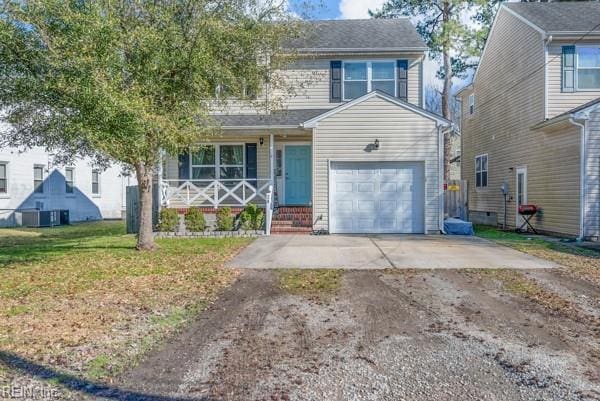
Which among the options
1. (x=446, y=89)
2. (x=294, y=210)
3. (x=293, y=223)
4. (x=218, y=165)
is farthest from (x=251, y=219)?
(x=446, y=89)

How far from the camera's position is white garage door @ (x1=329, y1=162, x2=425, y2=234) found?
1419cm

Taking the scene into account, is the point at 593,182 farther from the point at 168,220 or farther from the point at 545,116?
the point at 168,220

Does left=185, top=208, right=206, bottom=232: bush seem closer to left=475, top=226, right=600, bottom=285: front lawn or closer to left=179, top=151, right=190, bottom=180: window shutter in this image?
left=179, top=151, right=190, bottom=180: window shutter

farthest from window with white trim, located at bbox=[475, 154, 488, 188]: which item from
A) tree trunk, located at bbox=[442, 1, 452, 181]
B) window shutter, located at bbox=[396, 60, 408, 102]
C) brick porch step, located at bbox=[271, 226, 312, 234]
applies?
brick porch step, located at bbox=[271, 226, 312, 234]

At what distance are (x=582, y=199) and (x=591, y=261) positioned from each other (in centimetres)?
431

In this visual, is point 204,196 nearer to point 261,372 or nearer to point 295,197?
point 295,197

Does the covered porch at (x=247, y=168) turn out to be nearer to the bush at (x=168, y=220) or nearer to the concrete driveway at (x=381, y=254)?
the bush at (x=168, y=220)

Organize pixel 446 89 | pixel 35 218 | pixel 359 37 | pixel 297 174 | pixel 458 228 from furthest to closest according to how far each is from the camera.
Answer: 1. pixel 446 89
2. pixel 35 218
3. pixel 359 37
4. pixel 297 174
5. pixel 458 228

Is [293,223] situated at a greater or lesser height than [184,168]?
lesser

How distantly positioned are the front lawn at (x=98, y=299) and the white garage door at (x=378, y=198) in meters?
4.51

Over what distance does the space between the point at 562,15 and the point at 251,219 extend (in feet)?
43.8

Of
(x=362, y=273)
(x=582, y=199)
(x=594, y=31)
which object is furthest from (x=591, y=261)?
(x=594, y=31)

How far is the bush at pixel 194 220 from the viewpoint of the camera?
549 inches

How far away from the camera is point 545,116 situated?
14820 millimetres
